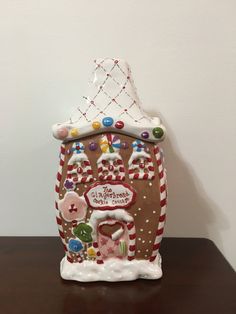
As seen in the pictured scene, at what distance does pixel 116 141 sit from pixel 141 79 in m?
0.28

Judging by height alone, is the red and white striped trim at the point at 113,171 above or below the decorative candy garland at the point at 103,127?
below

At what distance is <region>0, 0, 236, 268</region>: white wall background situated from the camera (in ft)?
3.02

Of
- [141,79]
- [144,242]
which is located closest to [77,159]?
[144,242]

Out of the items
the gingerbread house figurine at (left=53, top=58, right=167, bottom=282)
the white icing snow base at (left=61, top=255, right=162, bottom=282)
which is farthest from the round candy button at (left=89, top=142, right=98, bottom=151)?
the white icing snow base at (left=61, top=255, right=162, bottom=282)

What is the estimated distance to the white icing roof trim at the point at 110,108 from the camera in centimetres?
71

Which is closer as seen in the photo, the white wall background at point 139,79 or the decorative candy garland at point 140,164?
the decorative candy garland at point 140,164

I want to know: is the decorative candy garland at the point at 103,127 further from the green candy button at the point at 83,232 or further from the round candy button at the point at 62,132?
the green candy button at the point at 83,232

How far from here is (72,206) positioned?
729 millimetres

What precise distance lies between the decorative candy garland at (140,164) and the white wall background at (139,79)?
0.25 metres

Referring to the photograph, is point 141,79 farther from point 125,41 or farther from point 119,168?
point 119,168

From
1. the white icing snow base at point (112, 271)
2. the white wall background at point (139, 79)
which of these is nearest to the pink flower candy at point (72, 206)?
the white icing snow base at point (112, 271)
